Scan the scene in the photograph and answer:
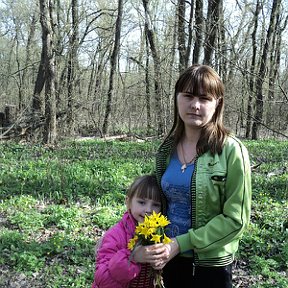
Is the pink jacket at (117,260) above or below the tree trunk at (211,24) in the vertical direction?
below

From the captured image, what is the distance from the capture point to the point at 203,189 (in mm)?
1887

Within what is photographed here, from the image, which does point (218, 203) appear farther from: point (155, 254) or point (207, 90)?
point (207, 90)

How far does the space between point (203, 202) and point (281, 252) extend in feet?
11.5

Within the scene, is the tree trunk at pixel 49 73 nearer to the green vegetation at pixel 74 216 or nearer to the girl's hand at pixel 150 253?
the green vegetation at pixel 74 216

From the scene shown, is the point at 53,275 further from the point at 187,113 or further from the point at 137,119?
the point at 137,119

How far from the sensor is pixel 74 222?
566 centimetres

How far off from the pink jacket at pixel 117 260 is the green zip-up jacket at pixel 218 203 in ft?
0.99

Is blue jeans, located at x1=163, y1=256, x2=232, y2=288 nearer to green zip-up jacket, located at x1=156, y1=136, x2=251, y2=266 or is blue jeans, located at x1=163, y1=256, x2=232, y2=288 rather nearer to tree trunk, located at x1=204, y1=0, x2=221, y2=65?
green zip-up jacket, located at x1=156, y1=136, x2=251, y2=266

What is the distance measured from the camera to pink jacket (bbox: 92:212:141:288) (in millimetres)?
2000

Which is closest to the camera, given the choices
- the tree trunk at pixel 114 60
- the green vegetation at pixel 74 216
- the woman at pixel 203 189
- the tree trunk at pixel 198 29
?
the woman at pixel 203 189

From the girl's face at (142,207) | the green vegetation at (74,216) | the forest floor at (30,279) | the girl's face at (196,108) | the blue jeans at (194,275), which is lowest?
the forest floor at (30,279)

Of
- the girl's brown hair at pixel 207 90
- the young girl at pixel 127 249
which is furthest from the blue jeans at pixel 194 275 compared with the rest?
the girl's brown hair at pixel 207 90

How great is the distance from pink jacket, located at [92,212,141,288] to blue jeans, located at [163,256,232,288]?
0.21 m

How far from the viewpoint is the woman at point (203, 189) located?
1.85m
